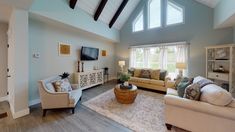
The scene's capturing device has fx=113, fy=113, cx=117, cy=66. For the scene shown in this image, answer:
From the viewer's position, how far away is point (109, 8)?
16.5 feet

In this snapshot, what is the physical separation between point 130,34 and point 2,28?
514 cm

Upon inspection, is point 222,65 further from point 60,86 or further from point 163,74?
point 60,86

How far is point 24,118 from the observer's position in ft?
8.29

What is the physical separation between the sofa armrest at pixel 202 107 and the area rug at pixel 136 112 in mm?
587

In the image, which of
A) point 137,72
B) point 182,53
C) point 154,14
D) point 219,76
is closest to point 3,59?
point 137,72

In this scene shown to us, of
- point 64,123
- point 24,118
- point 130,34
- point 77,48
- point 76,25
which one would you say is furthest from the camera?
point 130,34

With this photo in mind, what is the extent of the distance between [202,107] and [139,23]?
17.0 feet

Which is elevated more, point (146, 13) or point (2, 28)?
point (146, 13)

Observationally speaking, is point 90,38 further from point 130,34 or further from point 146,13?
point 146,13

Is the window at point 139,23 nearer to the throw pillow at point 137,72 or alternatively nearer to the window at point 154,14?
the window at point 154,14

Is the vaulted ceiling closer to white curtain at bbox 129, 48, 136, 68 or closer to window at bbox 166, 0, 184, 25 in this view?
window at bbox 166, 0, 184, 25

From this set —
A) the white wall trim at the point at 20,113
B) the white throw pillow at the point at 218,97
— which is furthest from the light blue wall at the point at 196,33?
the white wall trim at the point at 20,113

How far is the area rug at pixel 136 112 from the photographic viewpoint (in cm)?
228

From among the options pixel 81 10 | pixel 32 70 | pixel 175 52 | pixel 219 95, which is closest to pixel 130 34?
pixel 175 52
